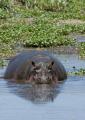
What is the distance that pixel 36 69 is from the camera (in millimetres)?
13648

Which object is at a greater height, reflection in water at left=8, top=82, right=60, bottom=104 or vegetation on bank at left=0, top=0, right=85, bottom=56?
Result: reflection in water at left=8, top=82, right=60, bottom=104

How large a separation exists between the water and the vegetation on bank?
204 inches

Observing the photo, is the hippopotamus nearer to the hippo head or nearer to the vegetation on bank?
the hippo head

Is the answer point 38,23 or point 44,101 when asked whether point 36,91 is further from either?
point 38,23

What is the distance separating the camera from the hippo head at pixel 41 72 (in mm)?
13328

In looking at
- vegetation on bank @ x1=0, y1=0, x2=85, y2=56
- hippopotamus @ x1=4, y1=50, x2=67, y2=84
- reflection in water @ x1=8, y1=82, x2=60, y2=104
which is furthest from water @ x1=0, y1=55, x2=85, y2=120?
vegetation on bank @ x1=0, y1=0, x2=85, y2=56

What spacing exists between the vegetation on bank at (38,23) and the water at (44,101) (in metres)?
5.18

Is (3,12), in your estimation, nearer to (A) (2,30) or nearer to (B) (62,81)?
(A) (2,30)

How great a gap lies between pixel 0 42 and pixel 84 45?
2.50 meters

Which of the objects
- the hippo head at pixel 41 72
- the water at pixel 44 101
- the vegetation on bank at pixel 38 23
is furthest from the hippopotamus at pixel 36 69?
the vegetation on bank at pixel 38 23

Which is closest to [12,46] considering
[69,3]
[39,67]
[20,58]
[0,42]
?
[0,42]

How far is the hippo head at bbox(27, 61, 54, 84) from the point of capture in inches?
525

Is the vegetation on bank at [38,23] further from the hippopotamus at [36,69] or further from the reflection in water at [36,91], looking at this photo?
the reflection in water at [36,91]

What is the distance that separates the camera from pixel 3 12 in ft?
86.6
